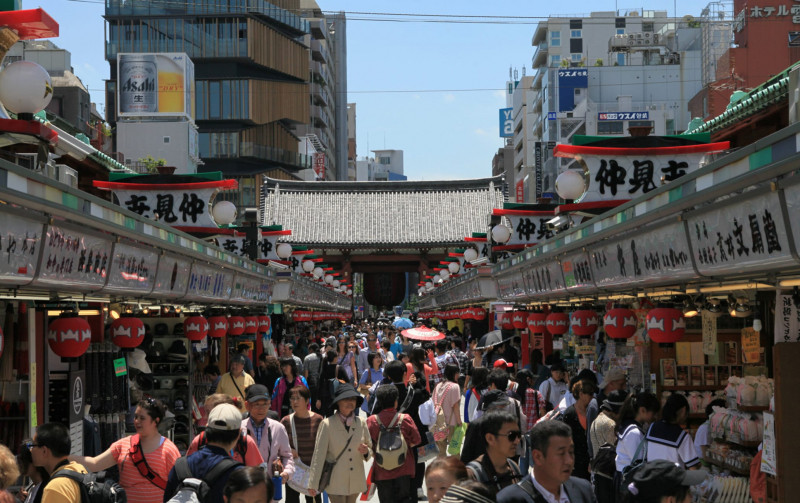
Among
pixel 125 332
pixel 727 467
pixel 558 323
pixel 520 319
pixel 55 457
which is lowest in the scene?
pixel 727 467

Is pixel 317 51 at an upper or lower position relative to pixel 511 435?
upper

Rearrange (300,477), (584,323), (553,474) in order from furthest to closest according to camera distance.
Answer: (584,323) → (300,477) → (553,474)

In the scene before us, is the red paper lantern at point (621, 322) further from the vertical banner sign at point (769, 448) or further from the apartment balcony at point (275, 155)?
the apartment balcony at point (275, 155)

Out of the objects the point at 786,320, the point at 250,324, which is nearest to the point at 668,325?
the point at 786,320

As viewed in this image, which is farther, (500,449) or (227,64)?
(227,64)

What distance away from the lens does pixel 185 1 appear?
68875 mm

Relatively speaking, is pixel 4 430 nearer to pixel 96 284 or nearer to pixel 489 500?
pixel 96 284

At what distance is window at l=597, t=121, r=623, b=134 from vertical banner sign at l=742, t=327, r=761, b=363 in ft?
147

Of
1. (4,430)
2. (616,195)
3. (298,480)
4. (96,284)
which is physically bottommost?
(298,480)

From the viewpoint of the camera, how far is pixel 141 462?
275 inches

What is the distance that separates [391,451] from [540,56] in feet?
→ 219

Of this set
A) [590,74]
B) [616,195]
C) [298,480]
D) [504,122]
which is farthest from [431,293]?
[504,122]

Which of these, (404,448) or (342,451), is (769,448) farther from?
(342,451)

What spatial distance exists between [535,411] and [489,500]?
7.62 metres
